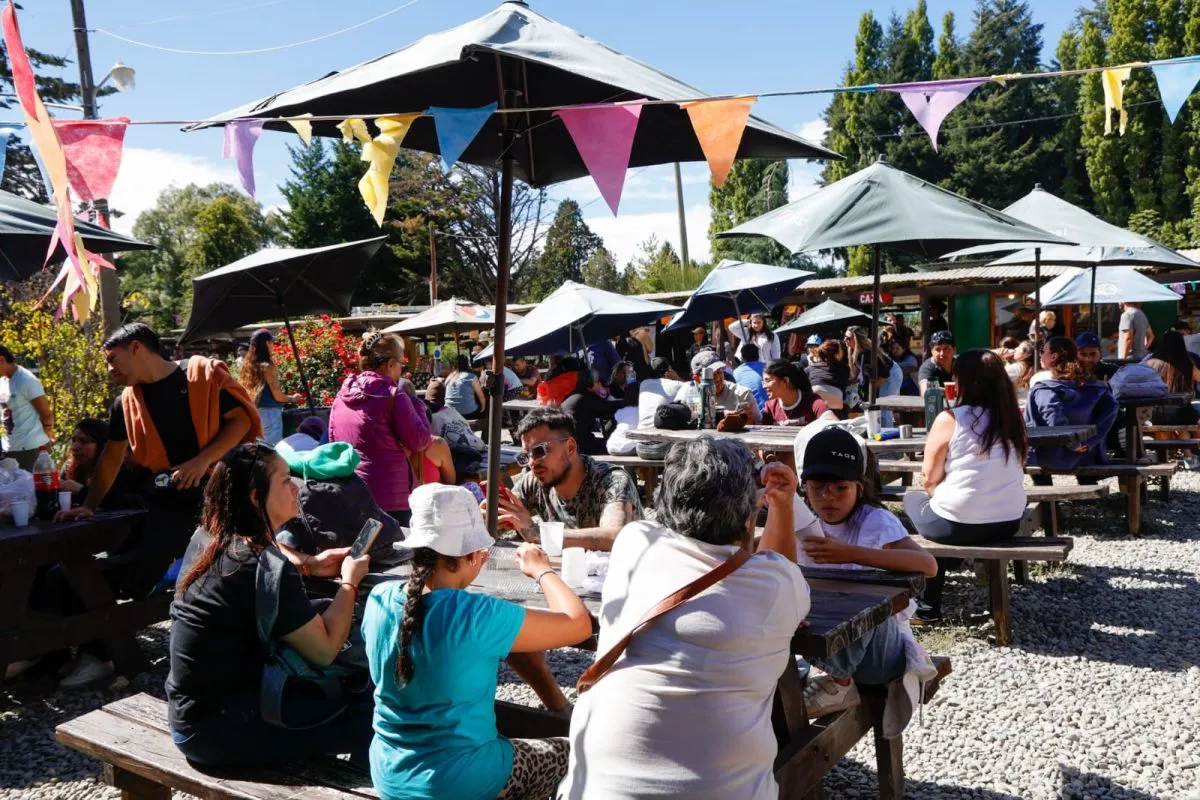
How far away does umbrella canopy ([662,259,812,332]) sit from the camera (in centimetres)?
1149

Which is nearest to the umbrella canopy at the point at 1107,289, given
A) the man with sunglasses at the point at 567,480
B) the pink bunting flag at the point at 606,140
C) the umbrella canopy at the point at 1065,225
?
the umbrella canopy at the point at 1065,225

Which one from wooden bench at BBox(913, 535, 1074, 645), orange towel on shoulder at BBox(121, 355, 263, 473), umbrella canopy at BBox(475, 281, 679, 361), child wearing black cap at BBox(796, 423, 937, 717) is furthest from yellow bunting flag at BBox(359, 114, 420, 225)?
umbrella canopy at BBox(475, 281, 679, 361)

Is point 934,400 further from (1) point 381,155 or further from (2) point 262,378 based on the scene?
(2) point 262,378

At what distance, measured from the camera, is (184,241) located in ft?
216

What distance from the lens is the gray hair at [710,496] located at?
2.10 meters

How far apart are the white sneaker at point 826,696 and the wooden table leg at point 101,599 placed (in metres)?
3.40

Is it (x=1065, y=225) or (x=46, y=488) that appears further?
(x=1065, y=225)

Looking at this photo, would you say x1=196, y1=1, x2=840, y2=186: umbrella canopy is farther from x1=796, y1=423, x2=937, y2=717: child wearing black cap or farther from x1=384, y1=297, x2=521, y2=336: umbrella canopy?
x1=384, y1=297, x2=521, y2=336: umbrella canopy

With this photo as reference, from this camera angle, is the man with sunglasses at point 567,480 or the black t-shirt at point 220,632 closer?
the black t-shirt at point 220,632

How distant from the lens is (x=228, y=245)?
5244 cm

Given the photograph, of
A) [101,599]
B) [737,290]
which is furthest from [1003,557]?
[737,290]

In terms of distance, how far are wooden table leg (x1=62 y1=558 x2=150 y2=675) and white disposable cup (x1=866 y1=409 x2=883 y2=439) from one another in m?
4.40

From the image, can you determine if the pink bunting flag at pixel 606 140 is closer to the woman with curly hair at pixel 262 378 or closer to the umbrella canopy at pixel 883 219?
the umbrella canopy at pixel 883 219

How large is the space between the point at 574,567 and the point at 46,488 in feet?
11.2
